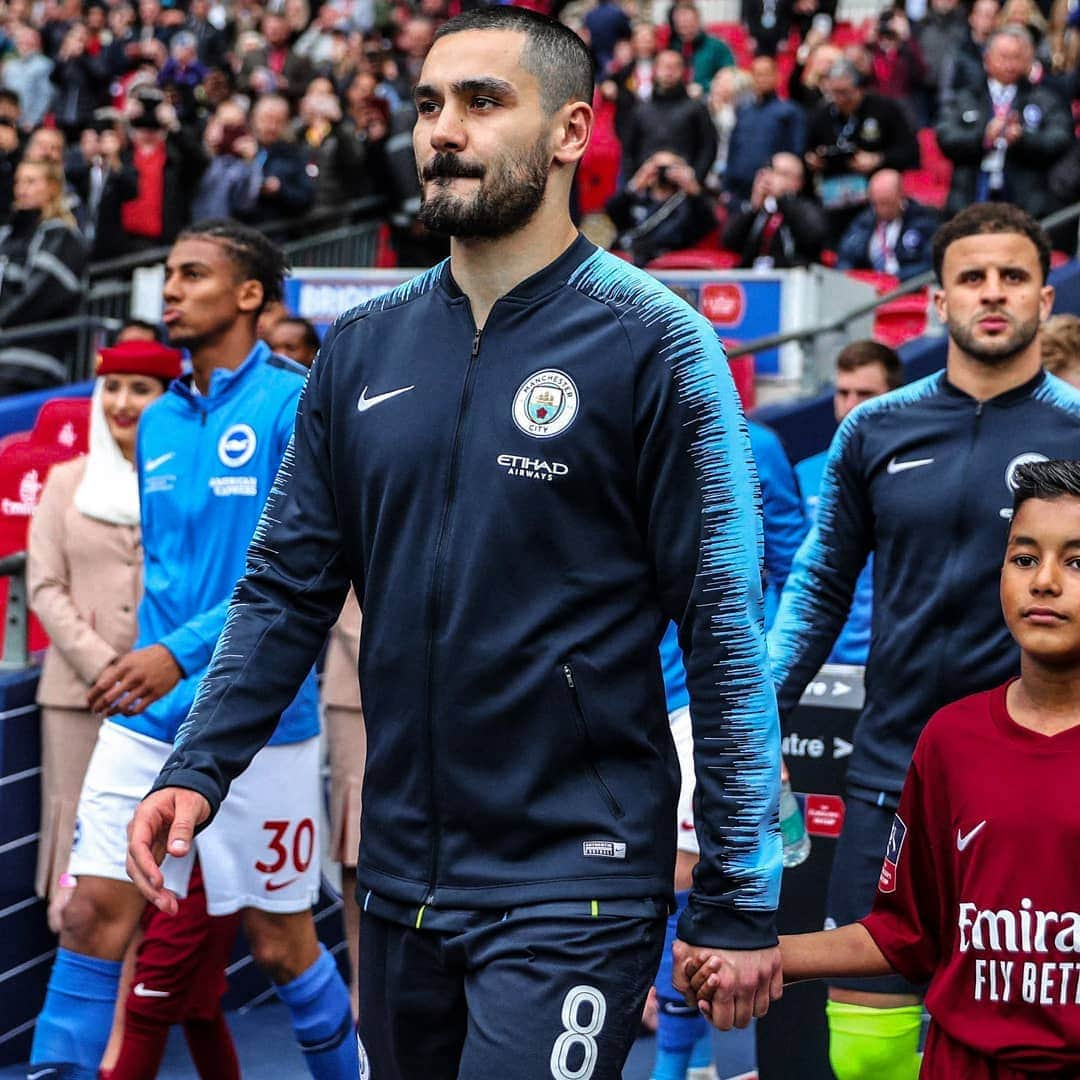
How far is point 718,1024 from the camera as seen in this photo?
2.91 metres

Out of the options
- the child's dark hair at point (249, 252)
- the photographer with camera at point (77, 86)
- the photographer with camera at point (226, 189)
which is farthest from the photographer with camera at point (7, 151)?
the child's dark hair at point (249, 252)

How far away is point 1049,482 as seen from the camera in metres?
3.54

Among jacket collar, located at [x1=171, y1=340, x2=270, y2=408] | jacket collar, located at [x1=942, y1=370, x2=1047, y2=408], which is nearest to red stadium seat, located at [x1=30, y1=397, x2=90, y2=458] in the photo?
jacket collar, located at [x1=171, y1=340, x2=270, y2=408]

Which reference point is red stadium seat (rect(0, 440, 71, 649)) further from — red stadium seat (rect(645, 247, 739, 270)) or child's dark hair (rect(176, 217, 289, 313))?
red stadium seat (rect(645, 247, 739, 270))

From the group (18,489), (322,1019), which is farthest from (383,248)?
(322,1019)

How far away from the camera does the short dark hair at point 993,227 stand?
4.86m

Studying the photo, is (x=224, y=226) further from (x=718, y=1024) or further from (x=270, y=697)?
(x=718, y=1024)

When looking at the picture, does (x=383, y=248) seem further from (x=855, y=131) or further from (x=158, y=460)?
(x=158, y=460)

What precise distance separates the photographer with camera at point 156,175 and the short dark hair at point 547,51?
512 inches

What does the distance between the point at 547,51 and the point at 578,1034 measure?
1522 millimetres

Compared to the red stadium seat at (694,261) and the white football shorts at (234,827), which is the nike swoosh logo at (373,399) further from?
the red stadium seat at (694,261)

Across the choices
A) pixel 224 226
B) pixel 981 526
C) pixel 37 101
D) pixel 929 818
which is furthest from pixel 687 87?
pixel 929 818

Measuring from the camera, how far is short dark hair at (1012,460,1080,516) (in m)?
3.51

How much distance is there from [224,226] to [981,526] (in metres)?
2.35
